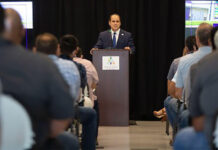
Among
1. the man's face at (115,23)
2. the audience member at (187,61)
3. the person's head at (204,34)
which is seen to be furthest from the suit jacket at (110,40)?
the person's head at (204,34)

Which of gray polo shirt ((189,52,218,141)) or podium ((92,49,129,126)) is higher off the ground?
gray polo shirt ((189,52,218,141))

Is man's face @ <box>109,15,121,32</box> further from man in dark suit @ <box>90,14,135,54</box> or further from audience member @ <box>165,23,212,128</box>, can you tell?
audience member @ <box>165,23,212,128</box>

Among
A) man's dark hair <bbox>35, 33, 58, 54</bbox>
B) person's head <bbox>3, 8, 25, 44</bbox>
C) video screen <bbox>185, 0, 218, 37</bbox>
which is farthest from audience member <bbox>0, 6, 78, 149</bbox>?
video screen <bbox>185, 0, 218, 37</bbox>

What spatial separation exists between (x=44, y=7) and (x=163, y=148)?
406 centimetres

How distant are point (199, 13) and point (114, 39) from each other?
5.24 feet

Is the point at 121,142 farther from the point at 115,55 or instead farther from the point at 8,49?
the point at 8,49

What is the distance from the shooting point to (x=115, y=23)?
24.4 ft

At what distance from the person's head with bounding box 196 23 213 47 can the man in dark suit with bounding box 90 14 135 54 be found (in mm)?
3582

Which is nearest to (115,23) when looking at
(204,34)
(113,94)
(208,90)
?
(113,94)

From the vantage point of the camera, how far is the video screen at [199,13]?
7.82 meters

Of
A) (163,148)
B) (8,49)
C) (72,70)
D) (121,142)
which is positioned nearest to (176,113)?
(163,148)

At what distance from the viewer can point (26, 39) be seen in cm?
842

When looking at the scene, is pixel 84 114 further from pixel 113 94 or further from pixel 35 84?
pixel 113 94

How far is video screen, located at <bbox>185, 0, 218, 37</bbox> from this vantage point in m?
7.82
